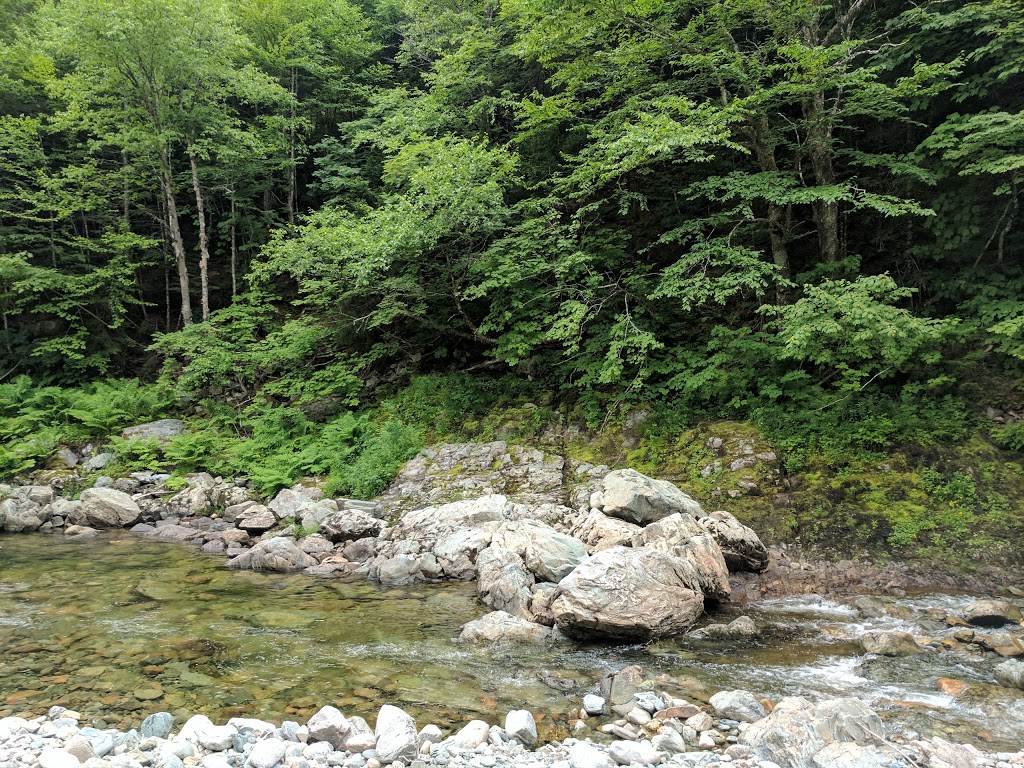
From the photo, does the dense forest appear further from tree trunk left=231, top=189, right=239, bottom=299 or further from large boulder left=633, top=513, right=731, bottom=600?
large boulder left=633, top=513, right=731, bottom=600

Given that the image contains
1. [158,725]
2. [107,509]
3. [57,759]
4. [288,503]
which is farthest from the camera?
[107,509]

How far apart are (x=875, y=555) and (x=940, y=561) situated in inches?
30.9

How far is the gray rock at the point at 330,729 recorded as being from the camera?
419 cm

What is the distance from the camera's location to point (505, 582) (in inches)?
293

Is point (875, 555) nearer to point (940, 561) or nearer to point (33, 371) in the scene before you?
point (940, 561)

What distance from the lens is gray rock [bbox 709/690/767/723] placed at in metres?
4.67

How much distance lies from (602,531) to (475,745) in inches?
172

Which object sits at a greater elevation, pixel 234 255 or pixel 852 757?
pixel 234 255

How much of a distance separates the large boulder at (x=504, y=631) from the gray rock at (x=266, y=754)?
266cm

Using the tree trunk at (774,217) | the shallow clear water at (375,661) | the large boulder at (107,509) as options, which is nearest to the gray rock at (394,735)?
the shallow clear water at (375,661)

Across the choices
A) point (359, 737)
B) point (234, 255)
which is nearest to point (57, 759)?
point (359, 737)

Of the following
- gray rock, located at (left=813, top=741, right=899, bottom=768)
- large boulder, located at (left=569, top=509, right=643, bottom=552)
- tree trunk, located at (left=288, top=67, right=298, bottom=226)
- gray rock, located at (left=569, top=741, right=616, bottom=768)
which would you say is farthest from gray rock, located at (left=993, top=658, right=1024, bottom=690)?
tree trunk, located at (left=288, top=67, right=298, bottom=226)

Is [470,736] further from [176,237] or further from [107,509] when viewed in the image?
[176,237]

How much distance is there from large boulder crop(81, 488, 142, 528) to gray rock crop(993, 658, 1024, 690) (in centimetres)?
1482
